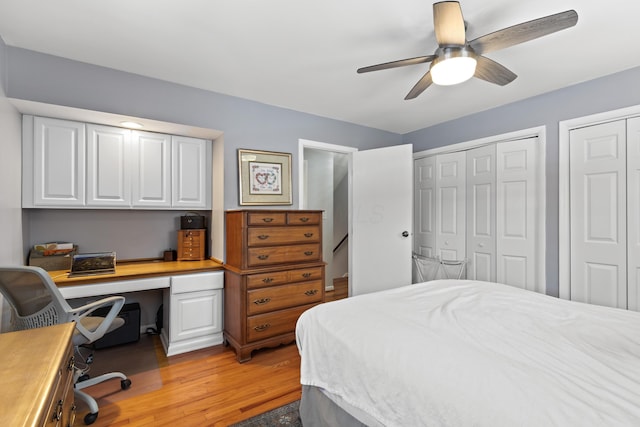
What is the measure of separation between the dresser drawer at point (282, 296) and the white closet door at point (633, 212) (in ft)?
8.51

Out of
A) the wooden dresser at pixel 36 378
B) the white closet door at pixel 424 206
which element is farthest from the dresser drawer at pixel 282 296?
the white closet door at pixel 424 206

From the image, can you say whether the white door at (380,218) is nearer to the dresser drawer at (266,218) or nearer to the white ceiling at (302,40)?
the white ceiling at (302,40)

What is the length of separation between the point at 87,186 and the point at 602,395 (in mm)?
3221

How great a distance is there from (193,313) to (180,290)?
0.85 ft

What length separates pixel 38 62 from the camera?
85.0 inches

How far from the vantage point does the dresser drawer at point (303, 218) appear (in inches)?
110

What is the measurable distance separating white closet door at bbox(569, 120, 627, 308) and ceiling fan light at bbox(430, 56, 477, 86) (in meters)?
1.71

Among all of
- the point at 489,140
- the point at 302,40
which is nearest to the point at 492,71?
the point at 302,40

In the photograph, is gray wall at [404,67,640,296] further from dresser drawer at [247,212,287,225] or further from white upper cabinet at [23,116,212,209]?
white upper cabinet at [23,116,212,209]

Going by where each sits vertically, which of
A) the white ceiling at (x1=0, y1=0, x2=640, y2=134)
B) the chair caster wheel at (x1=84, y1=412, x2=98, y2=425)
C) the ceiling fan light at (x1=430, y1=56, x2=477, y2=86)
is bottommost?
the chair caster wheel at (x1=84, y1=412, x2=98, y2=425)

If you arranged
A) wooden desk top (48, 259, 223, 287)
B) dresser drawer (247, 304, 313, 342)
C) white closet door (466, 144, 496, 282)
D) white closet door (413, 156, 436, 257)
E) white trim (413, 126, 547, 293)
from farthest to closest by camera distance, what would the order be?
white closet door (413, 156, 436, 257)
white closet door (466, 144, 496, 282)
white trim (413, 126, 547, 293)
dresser drawer (247, 304, 313, 342)
wooden desk top (48, 259, 223, 287)

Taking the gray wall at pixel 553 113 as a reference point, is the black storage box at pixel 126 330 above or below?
below

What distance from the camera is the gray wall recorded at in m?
2.46

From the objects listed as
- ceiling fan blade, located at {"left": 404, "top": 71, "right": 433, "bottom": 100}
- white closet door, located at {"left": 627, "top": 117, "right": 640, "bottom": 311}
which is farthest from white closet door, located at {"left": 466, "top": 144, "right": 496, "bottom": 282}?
ceiling fan blade, located at {"left": 404, "top": 71, "right": 433, "bottom": 100}
